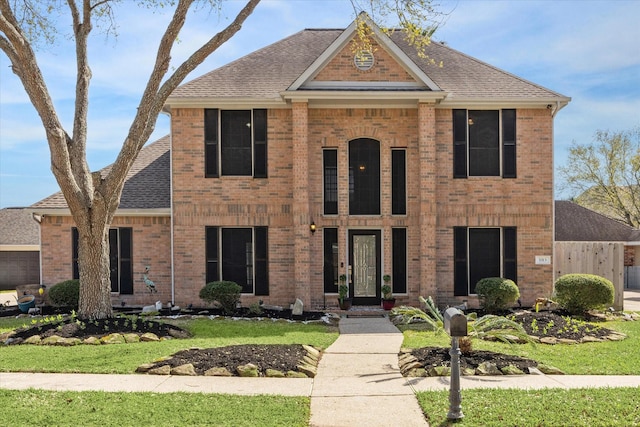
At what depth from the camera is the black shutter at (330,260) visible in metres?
15.2

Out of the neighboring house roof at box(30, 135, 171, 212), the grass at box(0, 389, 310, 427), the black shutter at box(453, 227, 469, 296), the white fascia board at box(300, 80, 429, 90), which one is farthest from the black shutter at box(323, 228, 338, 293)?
the grass at box(0, 389, 310, 427)

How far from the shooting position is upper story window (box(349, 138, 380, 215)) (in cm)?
1530

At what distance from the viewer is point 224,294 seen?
14023 mm

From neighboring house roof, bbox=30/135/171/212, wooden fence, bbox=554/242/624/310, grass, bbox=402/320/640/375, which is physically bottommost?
grass, bbox=402/320/640/375

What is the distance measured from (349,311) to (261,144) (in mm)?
5301

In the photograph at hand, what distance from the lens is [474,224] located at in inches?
599

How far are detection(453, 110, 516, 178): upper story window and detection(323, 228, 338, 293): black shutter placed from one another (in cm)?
410

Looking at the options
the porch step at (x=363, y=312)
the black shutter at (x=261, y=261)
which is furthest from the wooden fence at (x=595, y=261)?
the black shutter at (x=261, y=261)

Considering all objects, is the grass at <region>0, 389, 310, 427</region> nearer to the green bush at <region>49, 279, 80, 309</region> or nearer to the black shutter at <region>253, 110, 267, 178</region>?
the green bush at <region>49, 279, 80, 309</region>

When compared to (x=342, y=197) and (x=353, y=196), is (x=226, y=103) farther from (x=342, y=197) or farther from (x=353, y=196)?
(x=353, y=196)

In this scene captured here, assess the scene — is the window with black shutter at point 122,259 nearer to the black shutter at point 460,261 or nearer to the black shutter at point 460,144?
the black shutter at point 460,261

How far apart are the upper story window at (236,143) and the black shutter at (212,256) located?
1.65 metres

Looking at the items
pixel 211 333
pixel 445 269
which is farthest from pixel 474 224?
pixel 211 333

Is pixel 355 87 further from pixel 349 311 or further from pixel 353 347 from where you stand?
pixel 353 347
